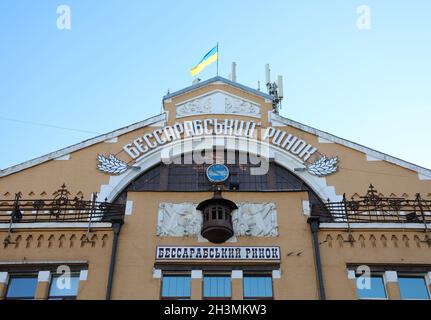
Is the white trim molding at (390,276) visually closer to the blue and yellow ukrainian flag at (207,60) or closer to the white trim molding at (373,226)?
the white trim molding at (373,226)

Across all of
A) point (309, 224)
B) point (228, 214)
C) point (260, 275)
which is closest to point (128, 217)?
point (228, 214)

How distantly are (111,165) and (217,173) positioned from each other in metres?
4.48

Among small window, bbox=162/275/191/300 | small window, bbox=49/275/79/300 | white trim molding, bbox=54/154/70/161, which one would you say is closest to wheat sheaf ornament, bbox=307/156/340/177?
small window, bbox=162/275/191/300

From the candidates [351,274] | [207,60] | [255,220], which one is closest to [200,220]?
[255,220]

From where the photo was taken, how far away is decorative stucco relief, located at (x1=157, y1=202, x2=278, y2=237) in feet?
63.4

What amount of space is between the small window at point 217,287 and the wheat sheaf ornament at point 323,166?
21.8 ft

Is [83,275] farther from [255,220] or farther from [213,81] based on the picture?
[213,81]

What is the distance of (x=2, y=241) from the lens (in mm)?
19031

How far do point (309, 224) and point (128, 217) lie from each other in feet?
20.2

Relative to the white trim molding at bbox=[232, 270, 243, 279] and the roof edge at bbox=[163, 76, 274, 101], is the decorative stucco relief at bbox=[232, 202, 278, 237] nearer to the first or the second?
the white trim molding at bbox=[232, 270, 243, 279]

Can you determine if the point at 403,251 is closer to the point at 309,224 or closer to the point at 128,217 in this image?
the point at 309,224

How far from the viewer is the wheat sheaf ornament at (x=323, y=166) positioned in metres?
23.0
